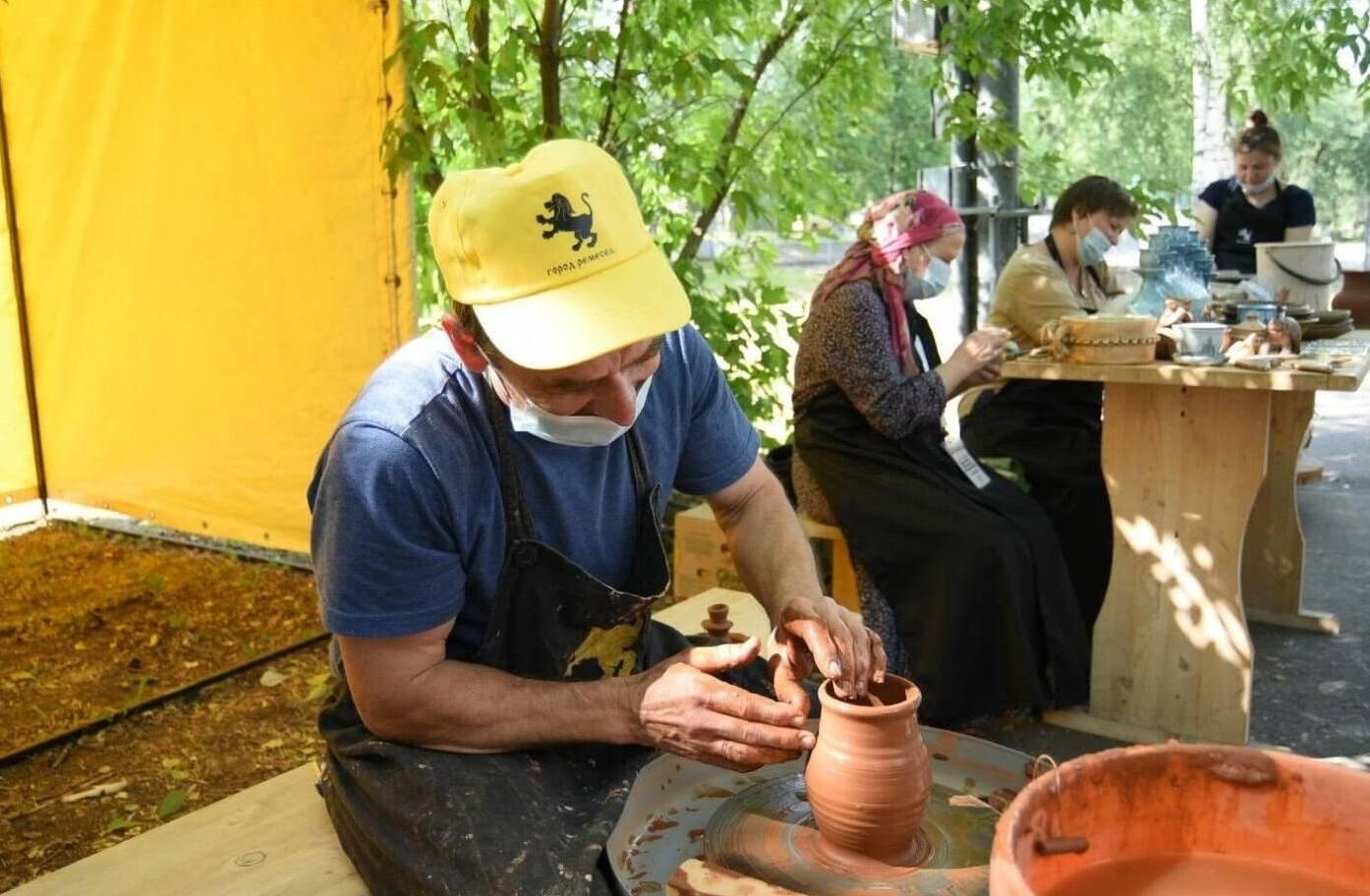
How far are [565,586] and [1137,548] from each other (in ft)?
7.48

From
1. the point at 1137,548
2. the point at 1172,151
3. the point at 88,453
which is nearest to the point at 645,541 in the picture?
the point at 1137,548

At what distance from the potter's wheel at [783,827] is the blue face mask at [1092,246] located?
3.18 meters

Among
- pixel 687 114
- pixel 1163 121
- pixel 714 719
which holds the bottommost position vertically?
pixel 714 719

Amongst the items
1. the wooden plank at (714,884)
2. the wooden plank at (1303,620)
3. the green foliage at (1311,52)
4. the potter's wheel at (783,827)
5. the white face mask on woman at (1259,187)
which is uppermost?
the green foliage at (1311,52)

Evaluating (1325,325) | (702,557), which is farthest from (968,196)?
(702,557)

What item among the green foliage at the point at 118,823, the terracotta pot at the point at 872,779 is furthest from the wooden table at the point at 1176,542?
the green foliage at the point at 118,823

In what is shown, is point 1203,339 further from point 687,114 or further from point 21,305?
point 21,305

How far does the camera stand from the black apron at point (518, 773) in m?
1.71

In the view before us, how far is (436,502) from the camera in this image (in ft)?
5.91

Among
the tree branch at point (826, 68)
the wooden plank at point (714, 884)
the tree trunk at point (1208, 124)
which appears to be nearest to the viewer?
the wooden plank at point (714, 884)

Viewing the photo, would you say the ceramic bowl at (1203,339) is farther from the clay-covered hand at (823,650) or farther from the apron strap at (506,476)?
the apron strap at (506,476)

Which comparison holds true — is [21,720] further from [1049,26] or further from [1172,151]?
[1172,151]

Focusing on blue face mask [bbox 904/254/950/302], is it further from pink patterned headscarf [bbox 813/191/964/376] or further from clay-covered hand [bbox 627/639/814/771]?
clay-covered hand [bbox 627/639/814/771]

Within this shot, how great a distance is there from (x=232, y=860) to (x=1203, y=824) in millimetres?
1507
